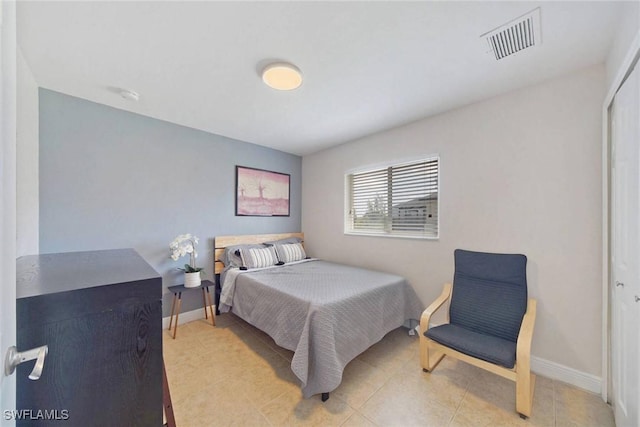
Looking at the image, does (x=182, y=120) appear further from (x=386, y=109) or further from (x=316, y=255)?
(x=316, y=255)

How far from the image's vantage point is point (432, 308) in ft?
7.24

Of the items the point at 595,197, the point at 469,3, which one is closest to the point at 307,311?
the point at 469,3

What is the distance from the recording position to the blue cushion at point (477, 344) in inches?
66.4

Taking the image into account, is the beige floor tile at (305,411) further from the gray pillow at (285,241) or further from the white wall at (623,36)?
the white wall at (623,36)

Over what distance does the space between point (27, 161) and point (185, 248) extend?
1.47 m

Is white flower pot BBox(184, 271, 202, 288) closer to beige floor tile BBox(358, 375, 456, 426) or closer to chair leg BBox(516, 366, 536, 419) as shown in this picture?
beige floor tile BBox(358, 375, 456, 426)

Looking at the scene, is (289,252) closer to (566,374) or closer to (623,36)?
(566,374)

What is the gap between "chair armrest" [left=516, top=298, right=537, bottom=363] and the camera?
→ 165 cm

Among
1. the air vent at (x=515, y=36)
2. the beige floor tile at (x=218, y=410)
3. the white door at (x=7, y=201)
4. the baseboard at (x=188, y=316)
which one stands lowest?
the beige floor tile at (x=218, y=410)

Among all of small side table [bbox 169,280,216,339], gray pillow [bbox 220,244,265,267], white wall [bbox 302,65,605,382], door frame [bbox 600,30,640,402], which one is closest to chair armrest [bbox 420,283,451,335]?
white wall [bbox 302,65,605,382]

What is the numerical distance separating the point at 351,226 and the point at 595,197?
2.52 metres

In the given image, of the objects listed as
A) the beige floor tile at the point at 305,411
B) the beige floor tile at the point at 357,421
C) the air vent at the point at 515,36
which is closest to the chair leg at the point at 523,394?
the beige floor tile at the point at 357,421

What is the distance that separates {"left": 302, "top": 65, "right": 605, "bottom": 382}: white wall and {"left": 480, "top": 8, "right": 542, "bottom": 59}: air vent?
26.2 inches

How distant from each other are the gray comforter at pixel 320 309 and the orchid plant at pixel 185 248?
46 centimetres
